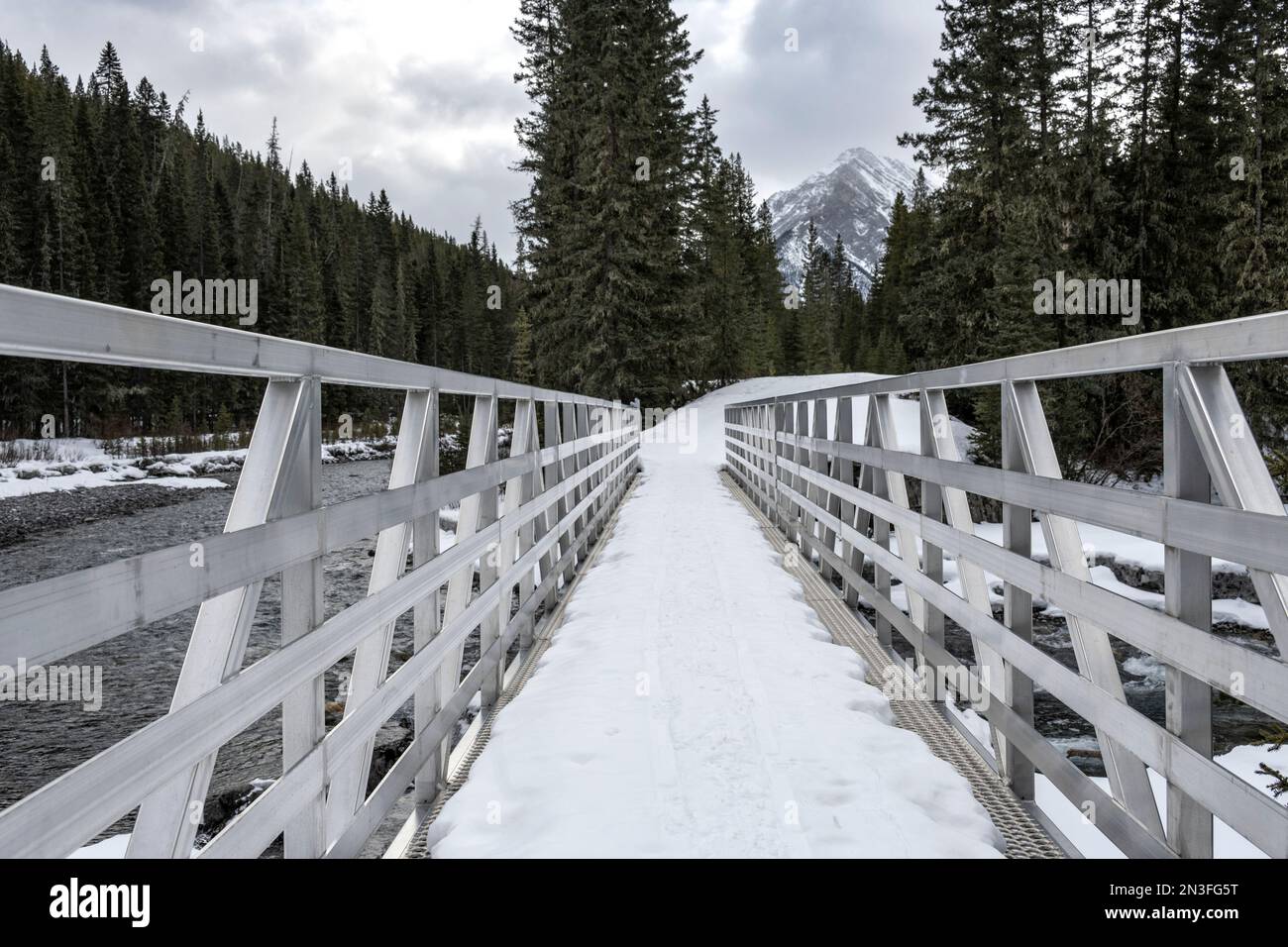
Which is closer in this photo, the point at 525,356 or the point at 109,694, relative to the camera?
the point at 109,694

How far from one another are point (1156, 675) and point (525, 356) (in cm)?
7064

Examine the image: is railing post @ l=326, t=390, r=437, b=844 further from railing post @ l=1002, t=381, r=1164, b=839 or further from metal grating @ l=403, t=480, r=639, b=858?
railing post @ l=1002, t=381, r=1164, b=839

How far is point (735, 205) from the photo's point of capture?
62750 millimetres

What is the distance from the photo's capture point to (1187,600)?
1.78 meters

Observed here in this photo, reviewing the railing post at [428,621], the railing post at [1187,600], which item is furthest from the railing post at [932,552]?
the railing post at [428,621]

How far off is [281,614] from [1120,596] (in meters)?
2.18

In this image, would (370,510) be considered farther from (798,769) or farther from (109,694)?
(109,694)

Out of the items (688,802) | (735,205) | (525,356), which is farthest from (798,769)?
(525,356)

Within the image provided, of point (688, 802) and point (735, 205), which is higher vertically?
point (735, 205)
